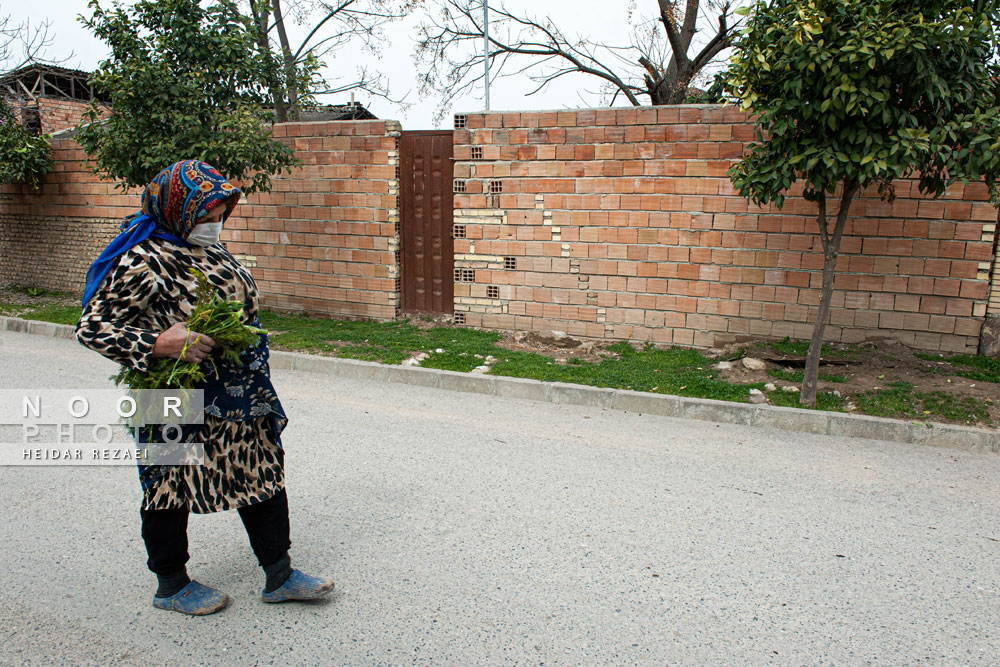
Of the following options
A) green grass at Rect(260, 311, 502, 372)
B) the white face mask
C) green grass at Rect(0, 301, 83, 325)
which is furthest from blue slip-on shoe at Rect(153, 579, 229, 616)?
green grass at Rect(0, 301, 83, 325)

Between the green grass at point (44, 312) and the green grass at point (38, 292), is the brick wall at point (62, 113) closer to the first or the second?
the green grass at point (38, 292)

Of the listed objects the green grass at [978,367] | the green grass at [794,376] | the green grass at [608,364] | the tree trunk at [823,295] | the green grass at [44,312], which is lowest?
the green grass at [44,312]

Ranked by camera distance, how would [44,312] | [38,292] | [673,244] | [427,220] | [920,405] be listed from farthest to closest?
[38,292]
[44,312]
[427,220]
[673,244]
[920,405]

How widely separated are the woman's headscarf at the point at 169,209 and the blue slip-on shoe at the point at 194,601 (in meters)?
1.26

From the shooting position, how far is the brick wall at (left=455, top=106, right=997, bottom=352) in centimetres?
707

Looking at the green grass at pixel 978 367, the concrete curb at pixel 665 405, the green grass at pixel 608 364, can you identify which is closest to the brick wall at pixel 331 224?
the green grass at pixel 608 364

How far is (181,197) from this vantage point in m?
2.61

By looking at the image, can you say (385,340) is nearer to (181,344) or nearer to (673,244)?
(673,244)

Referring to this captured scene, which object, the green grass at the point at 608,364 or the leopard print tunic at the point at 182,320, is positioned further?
the green grass at the point at 608,364

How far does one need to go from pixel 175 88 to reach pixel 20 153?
225 inches

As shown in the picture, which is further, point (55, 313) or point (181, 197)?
point (55, 313)

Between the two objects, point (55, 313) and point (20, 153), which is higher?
point (20, 153)

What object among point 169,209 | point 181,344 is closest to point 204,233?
point 169,209

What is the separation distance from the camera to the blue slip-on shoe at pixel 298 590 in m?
2.94
